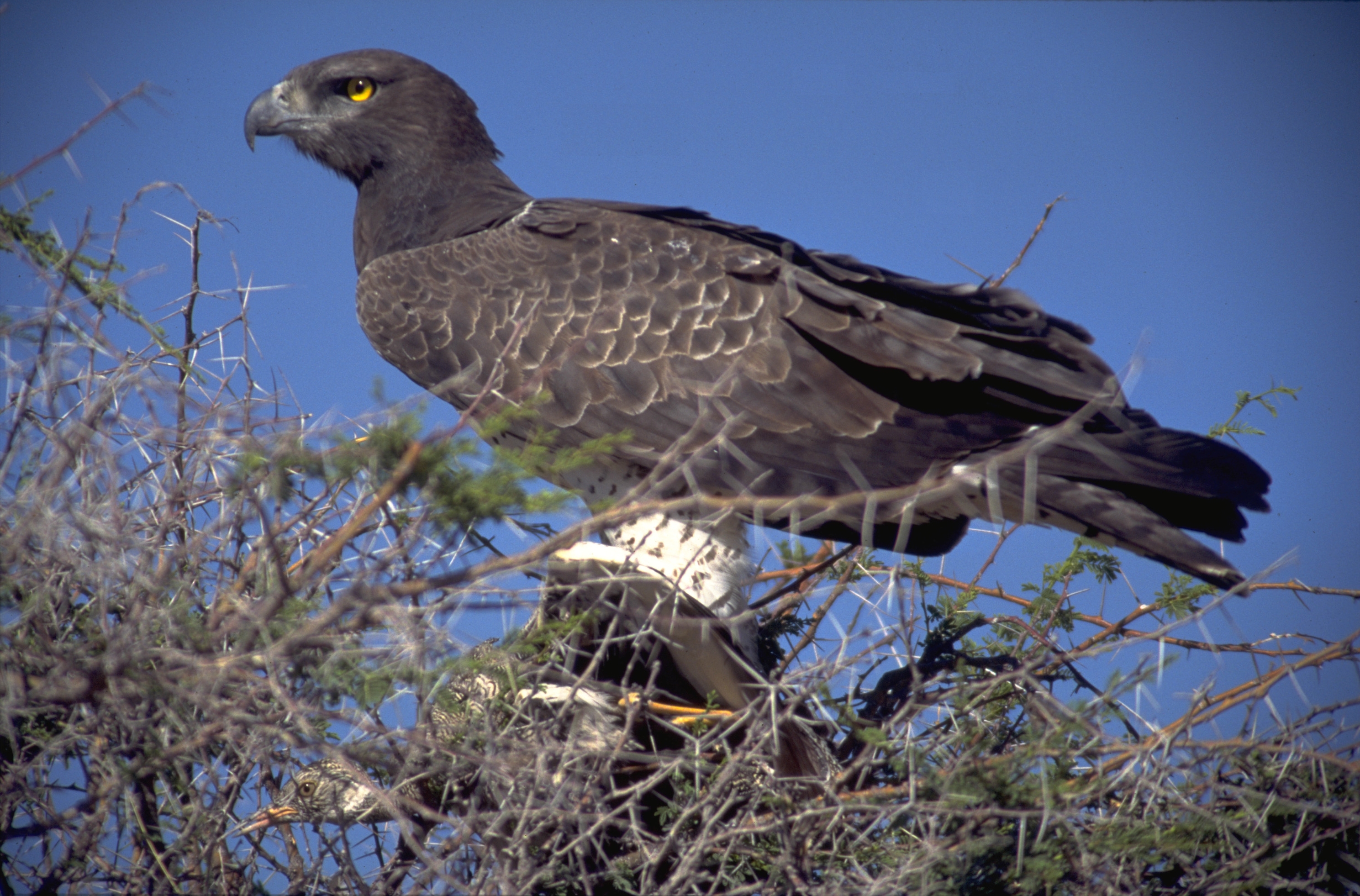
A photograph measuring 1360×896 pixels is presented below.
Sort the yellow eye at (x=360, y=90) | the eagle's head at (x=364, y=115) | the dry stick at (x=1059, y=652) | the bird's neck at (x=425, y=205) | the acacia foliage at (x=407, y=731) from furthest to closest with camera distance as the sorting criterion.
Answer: the yellow eye at (x=360, y=90) → the eagle's head at (x=364, y=115) → the bird's neck at (x=425, y=205) → the dry stick at (x=1059, y=652) → the acacia foliage at (x=407, y=731)

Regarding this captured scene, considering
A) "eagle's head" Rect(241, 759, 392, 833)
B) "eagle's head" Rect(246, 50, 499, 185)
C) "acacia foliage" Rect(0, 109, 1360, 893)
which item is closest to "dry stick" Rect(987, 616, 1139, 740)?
"acacia foliage" Rect(0, 109, 1360, 893)

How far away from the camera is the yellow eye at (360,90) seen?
4.67 m

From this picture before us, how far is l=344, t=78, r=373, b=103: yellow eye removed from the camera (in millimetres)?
4672

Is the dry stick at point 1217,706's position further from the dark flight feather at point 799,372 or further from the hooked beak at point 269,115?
the hooked beak at point 269,115

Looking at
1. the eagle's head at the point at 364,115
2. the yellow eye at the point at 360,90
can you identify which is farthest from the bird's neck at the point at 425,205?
the yellow eye at the point at 360,90

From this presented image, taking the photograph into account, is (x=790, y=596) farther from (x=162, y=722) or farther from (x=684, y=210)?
(x=162, y=722)

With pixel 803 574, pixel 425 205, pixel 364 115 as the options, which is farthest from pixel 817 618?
pixel 364 115

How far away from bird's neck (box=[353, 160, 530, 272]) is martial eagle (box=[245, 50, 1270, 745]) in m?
0.13

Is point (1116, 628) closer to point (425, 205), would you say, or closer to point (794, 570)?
point (794, 570)

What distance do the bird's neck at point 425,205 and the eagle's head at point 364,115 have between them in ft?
0.30

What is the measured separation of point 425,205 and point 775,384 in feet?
6.57

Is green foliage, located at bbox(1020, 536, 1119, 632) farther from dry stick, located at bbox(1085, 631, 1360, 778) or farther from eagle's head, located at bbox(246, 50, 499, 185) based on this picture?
eagle's head, located at bbox(246, 50, 499, 185)

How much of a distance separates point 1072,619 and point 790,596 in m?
1.01

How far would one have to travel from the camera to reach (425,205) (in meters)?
4.34
